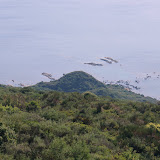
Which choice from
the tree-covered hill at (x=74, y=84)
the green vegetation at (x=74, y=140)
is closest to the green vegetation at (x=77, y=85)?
the tree-covered hill at (x=74, y=84)

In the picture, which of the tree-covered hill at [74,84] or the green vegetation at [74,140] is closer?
the green vegetation at [74,140]

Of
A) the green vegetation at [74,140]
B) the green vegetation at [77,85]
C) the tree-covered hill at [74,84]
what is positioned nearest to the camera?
the green vegetation at [74,140]

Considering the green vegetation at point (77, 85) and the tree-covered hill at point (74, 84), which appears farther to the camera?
the tree-covered hill at point (74, 84)

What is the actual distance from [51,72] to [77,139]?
64547 mm

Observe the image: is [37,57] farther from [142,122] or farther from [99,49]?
[142,122]

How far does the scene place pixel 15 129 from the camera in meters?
10.3

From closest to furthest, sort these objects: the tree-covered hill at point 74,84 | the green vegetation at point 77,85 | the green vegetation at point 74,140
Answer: the green vegetation at point 74,140
the green vegetation at point 77,85
the tree-covered hill at point 74,84

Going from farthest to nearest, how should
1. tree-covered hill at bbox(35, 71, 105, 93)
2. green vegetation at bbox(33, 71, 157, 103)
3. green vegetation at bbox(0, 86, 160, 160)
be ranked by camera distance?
tree-covered hill at bbox(35, 71, 105, 93)
green vegetation at bbox(33, 71, 157, 103)
green vegetation at bbox(0, 86, 160, 160)

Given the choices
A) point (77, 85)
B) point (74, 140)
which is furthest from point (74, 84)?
point (74, 140)

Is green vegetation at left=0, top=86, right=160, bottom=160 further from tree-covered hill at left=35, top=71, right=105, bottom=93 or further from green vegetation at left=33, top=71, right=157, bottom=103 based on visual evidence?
tree-covered hill at left=35, top=71, right=105, bottom=93

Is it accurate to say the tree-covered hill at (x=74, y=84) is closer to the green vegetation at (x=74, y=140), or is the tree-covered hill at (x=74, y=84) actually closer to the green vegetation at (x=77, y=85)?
the green vegetation at (x=77, y=85)

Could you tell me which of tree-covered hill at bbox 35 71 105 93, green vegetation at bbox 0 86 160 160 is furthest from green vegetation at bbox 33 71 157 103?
green vegetation at bbox 0 86 160 160

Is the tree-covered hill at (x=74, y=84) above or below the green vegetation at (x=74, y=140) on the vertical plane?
below

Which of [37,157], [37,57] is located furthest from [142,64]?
[37,157]
